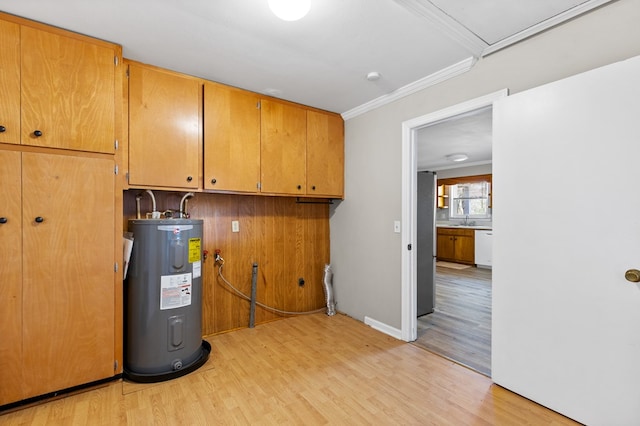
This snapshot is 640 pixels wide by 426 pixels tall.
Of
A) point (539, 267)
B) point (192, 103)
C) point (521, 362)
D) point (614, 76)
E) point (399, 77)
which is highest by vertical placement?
point (399, 77)

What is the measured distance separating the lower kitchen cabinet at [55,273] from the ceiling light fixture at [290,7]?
1550 mm

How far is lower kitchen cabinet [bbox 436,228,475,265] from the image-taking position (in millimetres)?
6855

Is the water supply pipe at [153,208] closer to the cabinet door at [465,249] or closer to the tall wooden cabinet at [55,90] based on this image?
the tall wooden cabinet at [55,90]

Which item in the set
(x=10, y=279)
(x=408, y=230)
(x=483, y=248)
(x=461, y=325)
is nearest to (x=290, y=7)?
(x=408, y=230)

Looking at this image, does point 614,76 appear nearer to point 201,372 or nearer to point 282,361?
point 282,361

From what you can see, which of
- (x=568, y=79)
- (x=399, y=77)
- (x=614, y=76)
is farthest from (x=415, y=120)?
(x=614, y=76)

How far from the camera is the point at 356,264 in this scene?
135 inches

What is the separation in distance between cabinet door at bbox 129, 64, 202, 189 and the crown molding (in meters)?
1.68

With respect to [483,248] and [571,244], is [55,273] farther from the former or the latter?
[483,248]

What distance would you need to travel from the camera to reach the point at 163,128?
2420mm

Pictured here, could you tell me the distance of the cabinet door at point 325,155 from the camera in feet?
10.9

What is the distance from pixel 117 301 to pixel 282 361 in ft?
4.39

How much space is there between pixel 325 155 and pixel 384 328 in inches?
78.3

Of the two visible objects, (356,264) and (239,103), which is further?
(356,264)
